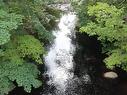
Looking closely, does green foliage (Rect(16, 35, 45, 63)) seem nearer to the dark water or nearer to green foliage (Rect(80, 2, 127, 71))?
the dark water

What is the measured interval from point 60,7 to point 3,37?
82.9 ft

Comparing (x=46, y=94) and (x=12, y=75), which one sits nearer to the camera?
(x=12, y=75)

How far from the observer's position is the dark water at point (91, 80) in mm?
19375

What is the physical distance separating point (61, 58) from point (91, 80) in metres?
4.40

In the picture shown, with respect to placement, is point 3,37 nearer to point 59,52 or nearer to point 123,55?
point 123,55

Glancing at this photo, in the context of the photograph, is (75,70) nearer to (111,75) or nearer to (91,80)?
(91,80)

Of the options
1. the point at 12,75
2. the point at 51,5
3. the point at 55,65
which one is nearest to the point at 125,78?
the point at 55,65

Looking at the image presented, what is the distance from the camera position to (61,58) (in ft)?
80.1

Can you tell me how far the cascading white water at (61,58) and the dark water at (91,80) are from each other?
477mm

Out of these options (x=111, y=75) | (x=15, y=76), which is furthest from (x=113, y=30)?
(x=15, y=76)

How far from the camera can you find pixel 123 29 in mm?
17812

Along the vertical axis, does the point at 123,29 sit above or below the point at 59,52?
above

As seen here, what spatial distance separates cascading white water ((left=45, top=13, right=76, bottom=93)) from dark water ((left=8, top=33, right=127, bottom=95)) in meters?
0.48

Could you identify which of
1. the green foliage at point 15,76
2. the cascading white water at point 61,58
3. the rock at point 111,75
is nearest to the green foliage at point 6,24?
the green foliage at point 15,76
